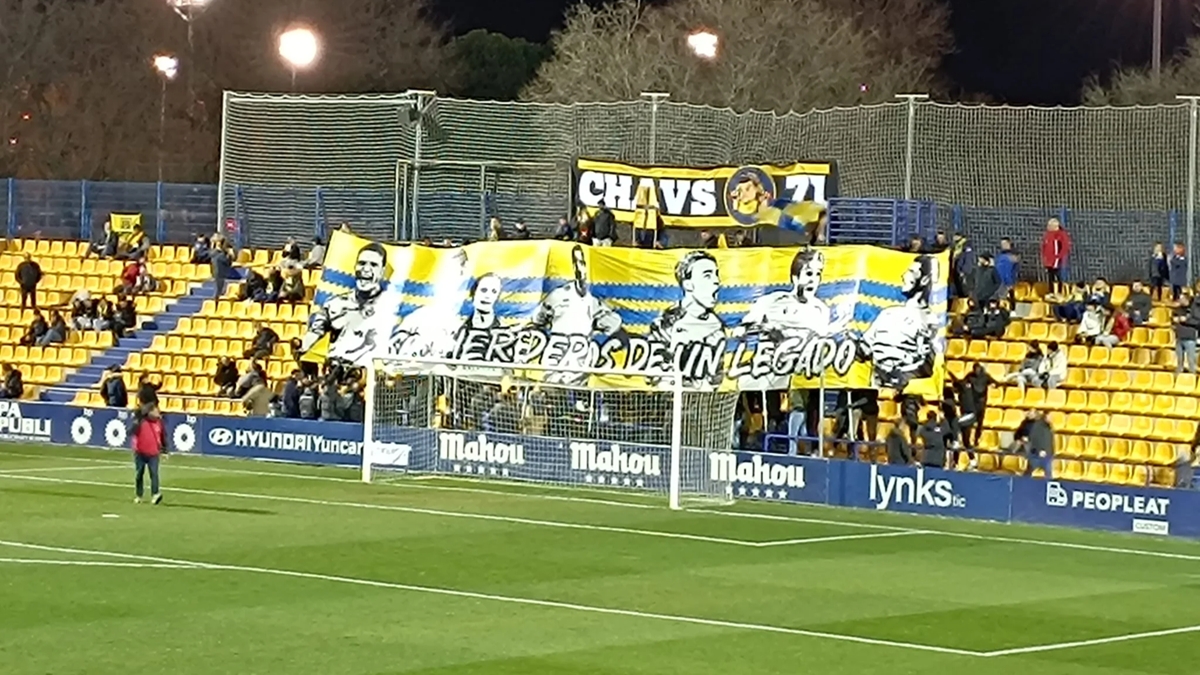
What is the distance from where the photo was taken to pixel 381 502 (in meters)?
33.5

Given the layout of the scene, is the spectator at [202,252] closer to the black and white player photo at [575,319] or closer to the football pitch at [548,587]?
the black and white player photo at [575,319]

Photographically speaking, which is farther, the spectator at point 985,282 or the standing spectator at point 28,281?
the standing spectator at point 28,281

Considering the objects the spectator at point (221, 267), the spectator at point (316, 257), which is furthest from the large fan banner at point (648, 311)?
the spectator at point (221, 267)

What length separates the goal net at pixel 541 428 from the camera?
117 ft

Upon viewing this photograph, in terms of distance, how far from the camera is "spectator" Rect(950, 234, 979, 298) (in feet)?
129

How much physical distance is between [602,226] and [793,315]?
484 cm

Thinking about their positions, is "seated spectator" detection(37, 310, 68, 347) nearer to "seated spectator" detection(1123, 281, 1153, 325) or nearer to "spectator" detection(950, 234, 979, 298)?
"spectator" detection(950, 234, 979, 298)

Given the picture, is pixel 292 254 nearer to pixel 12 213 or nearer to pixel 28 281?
pixel 28 281

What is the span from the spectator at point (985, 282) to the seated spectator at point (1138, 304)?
89.1 inches

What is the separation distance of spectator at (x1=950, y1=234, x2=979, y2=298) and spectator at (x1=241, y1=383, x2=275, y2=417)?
1282 centimetres

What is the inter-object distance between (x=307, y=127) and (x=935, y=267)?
1504 cm

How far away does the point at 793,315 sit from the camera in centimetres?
3725

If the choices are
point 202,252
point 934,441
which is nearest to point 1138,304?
point 934,441

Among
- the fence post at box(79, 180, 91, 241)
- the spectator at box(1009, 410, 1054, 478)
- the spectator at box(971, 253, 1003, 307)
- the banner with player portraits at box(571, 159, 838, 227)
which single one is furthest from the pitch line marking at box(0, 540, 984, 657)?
the fence post at box(79, 180, 91, 241)
